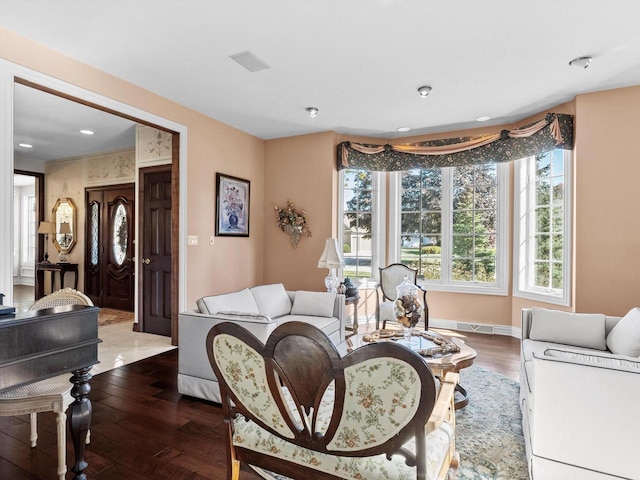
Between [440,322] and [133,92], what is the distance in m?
4.71

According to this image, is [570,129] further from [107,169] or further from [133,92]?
[107,169]

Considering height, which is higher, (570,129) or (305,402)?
(570,129)

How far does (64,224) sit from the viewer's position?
6.41m

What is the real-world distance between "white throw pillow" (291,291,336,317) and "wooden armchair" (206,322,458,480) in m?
2.26

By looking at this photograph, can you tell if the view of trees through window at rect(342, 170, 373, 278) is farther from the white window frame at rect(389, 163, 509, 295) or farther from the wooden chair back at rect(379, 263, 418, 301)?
the wooden chair back at rect(379, 263, 418, 301)

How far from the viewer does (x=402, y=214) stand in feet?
17.3

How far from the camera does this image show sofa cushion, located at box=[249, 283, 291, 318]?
3.54 m

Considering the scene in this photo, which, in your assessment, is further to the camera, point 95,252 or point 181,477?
point 95,252

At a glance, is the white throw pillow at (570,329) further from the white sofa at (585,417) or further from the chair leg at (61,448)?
the chair leg at (61,448)

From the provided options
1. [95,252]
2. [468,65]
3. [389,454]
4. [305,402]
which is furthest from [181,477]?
[95,252]

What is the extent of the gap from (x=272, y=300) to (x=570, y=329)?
2623 millimetres

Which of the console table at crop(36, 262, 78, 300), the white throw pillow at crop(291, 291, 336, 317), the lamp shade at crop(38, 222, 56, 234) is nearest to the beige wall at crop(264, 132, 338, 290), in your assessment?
the white throw pillow at crop(291, 291, 336, 317)

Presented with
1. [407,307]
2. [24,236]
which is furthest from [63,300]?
[24,236]

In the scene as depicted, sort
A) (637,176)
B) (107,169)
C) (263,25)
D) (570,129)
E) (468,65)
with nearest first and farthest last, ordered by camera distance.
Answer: (263,25), (468,65), (637,176), (570,129), (107,169)
